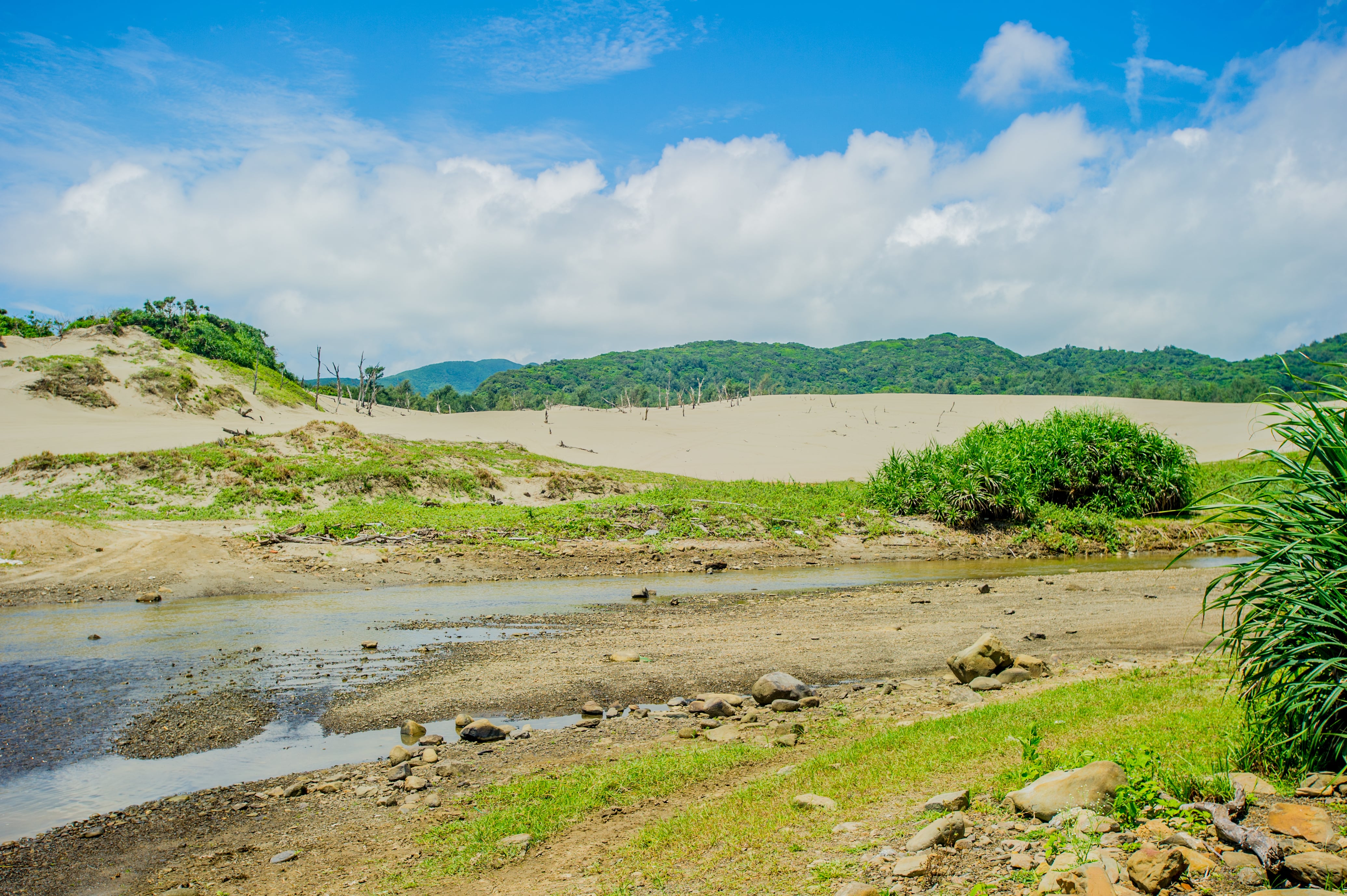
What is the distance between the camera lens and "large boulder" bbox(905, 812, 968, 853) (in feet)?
15.9

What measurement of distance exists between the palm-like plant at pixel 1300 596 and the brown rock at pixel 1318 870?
117cm

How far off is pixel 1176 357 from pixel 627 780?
18873 centimetres

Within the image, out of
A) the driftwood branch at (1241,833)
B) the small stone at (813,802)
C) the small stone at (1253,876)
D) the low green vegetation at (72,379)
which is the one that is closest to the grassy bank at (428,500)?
the small stone at (813,802)

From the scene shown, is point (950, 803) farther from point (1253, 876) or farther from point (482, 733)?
point (482, 733)

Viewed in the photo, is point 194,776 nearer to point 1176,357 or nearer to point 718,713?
point 718,713

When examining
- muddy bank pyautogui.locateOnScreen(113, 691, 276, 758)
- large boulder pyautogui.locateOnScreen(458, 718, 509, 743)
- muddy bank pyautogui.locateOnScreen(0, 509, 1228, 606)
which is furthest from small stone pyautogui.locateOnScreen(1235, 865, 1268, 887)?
muddy bank pyautogui.locateOnScreen(0, 509, 1228, 606)

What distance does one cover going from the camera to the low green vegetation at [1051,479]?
2795 centimetres

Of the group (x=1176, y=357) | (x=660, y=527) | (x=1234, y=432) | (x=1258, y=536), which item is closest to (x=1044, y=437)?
(x=660, y=527)

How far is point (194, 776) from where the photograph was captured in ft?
24.7

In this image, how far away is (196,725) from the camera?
29.1 ft

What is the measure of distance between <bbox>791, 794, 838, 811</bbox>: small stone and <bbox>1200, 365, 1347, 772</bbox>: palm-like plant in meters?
2.97

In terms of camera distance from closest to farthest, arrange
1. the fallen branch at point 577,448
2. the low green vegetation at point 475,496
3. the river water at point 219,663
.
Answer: the river water at point 219,663 < the low green vegetation at point 475,496 < the fallen branch at point 577,448

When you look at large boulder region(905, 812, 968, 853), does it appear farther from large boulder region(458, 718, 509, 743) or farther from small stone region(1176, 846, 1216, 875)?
large boulder region(458, 718, 509, 743)

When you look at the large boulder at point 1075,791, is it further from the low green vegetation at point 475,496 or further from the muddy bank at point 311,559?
the low green vegetation at point 475,496
